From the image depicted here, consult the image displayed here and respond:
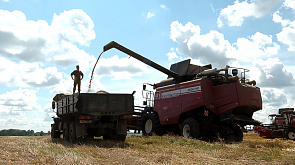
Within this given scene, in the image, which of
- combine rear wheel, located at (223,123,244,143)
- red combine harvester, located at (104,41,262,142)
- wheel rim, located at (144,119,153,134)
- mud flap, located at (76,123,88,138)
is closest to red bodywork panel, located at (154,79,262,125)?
red combine harvester, located at (104,41,262,142)

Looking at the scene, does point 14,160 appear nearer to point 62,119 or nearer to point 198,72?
point 62,119

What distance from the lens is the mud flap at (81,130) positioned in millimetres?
11633

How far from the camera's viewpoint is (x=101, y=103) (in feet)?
38.8

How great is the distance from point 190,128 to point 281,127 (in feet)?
30.9

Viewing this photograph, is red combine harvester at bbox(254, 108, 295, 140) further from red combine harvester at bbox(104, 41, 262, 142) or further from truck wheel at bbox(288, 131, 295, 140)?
red combine harvester at bbox(104, 41, 262, 142)

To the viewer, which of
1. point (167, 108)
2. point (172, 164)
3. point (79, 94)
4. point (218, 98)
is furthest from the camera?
point (167, 108)

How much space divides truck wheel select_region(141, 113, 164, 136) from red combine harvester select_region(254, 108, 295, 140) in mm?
8314

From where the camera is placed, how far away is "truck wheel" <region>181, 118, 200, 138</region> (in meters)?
13.6

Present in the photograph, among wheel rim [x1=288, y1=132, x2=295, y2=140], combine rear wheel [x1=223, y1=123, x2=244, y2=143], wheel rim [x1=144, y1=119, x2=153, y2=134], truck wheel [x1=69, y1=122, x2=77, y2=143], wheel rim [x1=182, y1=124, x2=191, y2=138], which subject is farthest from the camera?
wheel rim [x1=288, y1=132, x2=295, y2=140]

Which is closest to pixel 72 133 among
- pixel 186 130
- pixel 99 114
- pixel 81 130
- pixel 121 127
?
pixel 81 130

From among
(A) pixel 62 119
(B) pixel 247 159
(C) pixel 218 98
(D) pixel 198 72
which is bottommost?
(B) pixel 247 159

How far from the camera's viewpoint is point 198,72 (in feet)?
53.1

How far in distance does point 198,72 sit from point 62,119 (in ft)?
25.3

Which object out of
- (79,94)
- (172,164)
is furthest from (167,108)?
(172,164)
